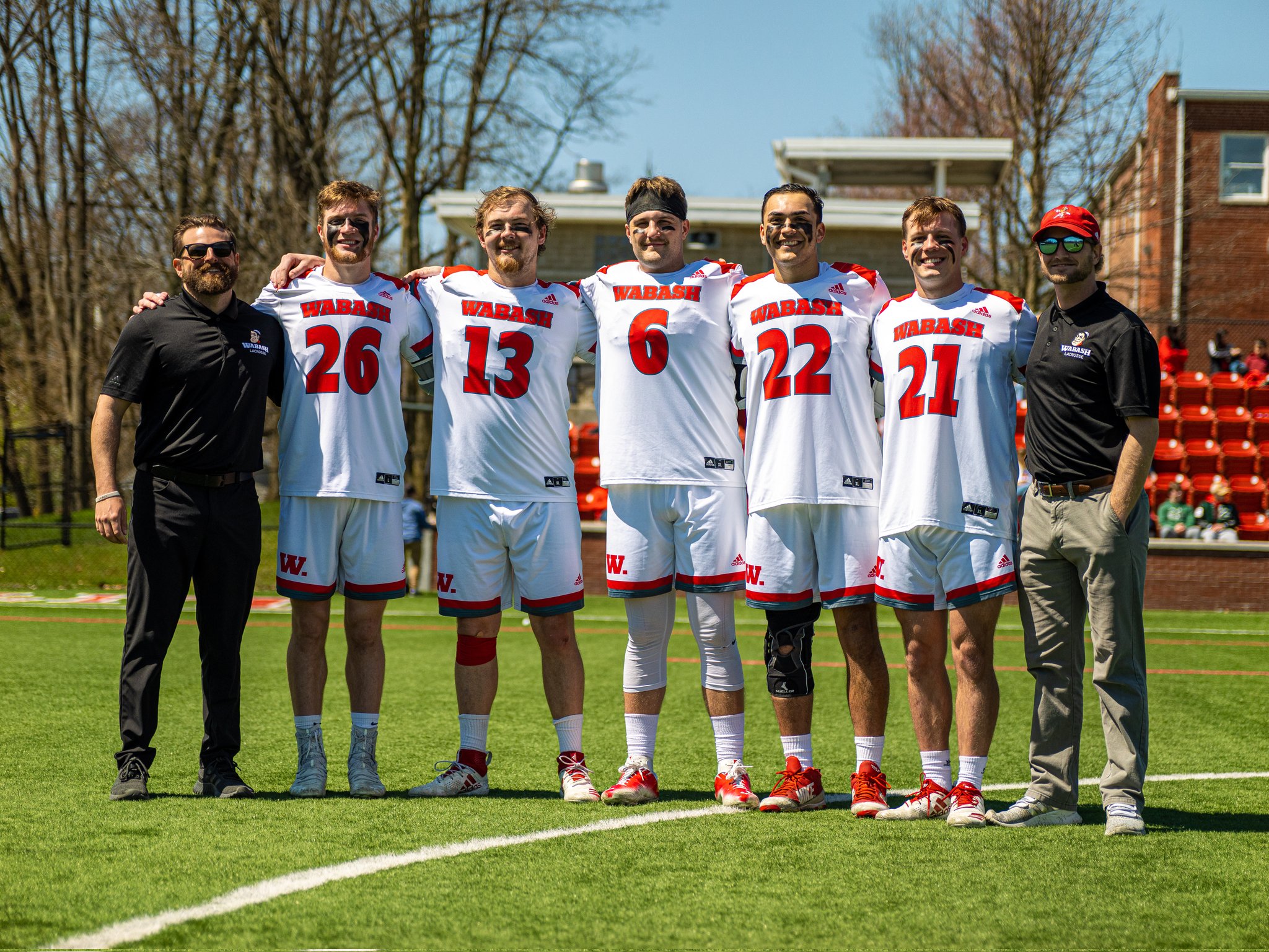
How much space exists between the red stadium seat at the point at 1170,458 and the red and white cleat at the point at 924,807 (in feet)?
55.6

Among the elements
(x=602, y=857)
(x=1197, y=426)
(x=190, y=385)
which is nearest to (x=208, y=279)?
(x=190, y=385)

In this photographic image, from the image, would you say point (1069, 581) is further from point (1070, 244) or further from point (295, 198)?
point (295, 198)

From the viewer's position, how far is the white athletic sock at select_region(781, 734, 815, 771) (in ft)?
15.9

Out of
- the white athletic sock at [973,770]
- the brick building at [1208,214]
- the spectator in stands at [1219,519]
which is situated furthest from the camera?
the brick building at [1208,214]

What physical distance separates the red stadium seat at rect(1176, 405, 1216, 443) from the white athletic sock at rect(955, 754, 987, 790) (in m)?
18.7

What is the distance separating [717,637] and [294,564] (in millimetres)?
1734

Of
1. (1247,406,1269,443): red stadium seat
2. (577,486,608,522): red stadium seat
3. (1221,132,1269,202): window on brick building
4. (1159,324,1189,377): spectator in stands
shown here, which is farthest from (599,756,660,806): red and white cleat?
(1221,132,1269,202): window on brick building

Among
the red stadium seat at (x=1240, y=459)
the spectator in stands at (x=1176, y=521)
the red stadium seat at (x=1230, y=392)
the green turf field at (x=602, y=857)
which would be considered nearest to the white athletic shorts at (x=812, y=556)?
the green turf field at (x=602, y=857)

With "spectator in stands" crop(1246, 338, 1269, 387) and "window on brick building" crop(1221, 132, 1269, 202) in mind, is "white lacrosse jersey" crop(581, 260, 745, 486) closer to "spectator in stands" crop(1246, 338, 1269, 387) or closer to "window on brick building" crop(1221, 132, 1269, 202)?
"spectator in stands" crop(1246, 338, 1269, 387)

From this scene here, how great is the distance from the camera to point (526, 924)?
10.8 feet

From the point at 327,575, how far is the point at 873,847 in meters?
2.37

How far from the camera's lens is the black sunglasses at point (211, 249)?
495 centimetres

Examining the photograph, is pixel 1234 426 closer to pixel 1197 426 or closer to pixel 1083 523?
pixel 1197 426

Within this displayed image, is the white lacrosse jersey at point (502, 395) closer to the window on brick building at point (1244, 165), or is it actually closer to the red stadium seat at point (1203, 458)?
the red stadium seat at point (1203, 458)
